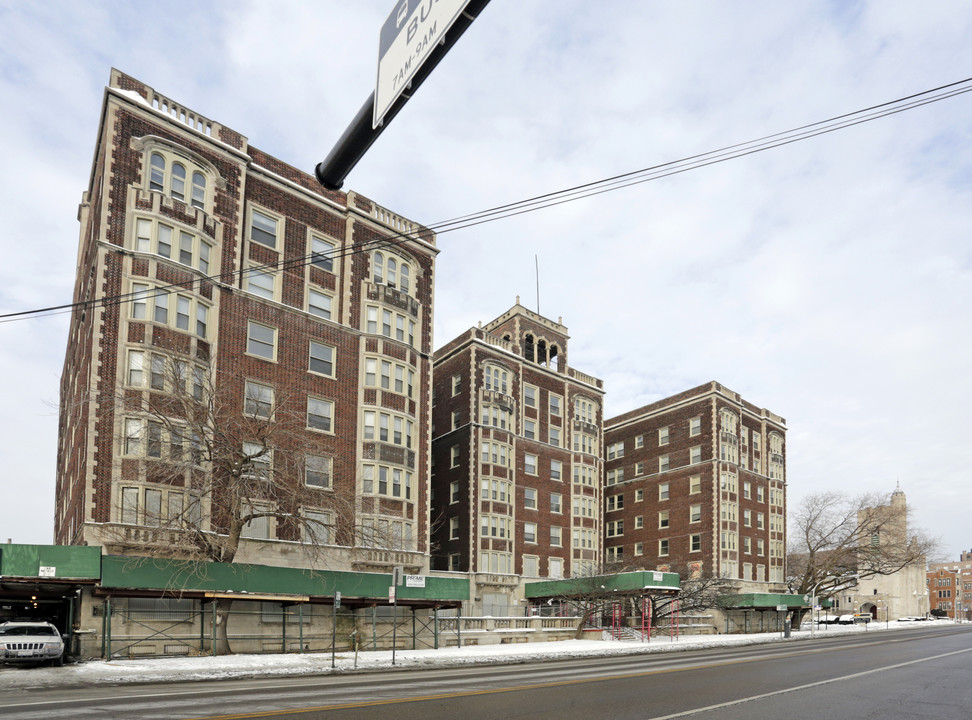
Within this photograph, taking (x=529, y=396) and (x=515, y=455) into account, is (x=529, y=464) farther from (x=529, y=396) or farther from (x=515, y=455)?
(x=529, y=396)

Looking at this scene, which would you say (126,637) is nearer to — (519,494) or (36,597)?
(36,597)

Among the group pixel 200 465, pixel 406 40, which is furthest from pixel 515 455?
pixel 406 40

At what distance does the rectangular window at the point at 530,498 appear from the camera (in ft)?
201

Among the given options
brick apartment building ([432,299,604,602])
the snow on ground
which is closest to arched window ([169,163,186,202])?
the snow on ground

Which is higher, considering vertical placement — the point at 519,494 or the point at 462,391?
the point at 462,391

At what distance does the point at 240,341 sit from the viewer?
3875cm

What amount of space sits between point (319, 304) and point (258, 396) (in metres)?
6.85

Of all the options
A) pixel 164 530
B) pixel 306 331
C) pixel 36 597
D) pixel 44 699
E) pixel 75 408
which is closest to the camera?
pixel 44 699

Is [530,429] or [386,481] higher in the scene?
[530,429]

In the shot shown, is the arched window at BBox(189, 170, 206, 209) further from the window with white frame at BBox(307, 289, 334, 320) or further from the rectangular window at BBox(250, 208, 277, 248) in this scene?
the window with white frame at BBox(307, 289, 334, 320)

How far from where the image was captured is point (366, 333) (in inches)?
1754

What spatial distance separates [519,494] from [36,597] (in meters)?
34.6

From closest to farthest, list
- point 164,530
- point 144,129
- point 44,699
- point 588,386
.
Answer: point 44,699, point 164,530, point 144,129, point 588,386

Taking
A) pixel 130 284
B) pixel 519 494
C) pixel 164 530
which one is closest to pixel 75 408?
pixel 130 284
